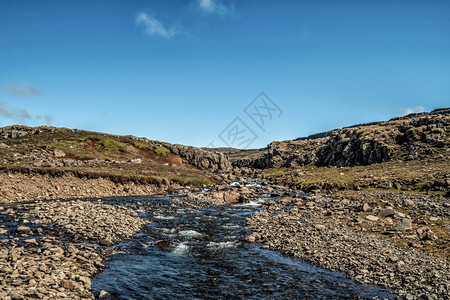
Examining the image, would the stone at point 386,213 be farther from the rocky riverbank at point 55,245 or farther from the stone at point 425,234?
the rocky riverbank at point 55,245

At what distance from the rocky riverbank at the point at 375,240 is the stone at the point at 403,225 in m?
0.08

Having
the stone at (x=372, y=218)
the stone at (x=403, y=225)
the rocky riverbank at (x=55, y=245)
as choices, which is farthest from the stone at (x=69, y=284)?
the stone at (x=372, y=218)

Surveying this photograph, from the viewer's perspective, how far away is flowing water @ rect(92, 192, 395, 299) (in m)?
15.4

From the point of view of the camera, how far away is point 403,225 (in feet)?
86.7

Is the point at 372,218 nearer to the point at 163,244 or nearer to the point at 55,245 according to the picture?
the point at 163,244

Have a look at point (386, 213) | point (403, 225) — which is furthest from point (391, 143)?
point (403, 225)

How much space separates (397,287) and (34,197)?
1809 inches

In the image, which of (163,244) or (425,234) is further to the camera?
(163,244)

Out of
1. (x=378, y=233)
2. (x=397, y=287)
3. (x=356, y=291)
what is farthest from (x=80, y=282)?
(x=378, y=233)

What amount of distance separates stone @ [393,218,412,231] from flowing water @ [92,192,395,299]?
42.0 feet

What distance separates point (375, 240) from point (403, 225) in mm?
5236

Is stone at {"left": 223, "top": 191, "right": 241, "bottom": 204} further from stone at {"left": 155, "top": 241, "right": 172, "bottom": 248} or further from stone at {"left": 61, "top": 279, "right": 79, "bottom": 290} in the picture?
stone at {"left": 61, "top": 279, "right": 79, "bottom": 290}

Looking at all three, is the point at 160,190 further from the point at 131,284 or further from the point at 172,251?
the point at 131,284

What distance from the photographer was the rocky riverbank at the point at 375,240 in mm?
16609
